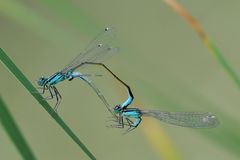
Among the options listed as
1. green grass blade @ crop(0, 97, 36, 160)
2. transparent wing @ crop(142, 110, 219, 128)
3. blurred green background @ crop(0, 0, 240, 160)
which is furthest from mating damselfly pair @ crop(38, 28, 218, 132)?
blurred green background @ crop(0, 0, 240, 160)

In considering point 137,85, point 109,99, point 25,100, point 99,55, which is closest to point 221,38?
point 109,99

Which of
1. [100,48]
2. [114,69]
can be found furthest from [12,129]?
[114,69]

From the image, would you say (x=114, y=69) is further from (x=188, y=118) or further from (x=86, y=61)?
(x=188, y=118)

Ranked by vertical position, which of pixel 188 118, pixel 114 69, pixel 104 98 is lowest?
pixel 188 118

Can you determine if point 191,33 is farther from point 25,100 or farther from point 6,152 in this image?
point 6,152

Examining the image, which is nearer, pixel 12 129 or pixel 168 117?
pixel 12 129

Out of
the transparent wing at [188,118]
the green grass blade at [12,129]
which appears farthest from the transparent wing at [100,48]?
the green grass blade at [12,129]

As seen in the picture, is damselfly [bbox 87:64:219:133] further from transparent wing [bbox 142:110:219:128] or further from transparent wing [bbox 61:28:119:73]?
transparent wing [bbox 61:28:119:73]
